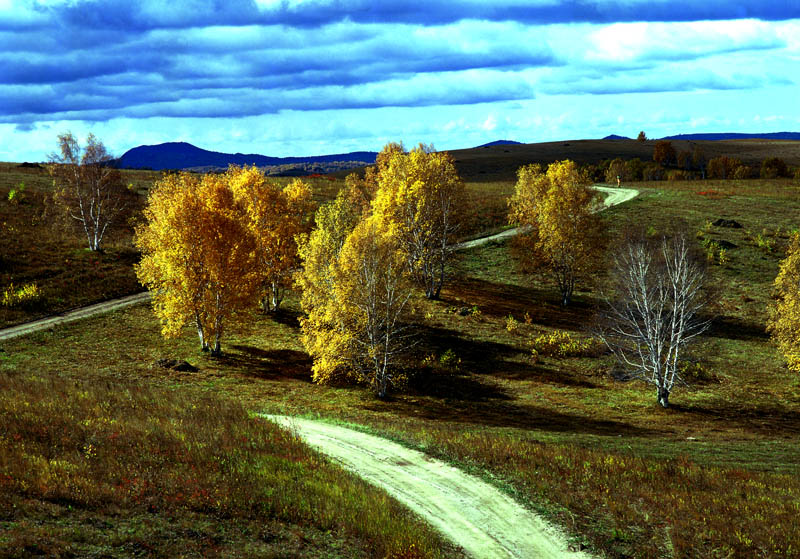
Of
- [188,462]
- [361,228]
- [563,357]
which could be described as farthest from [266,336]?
[188,462]

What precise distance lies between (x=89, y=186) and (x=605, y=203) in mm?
80044

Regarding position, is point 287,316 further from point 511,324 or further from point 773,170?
point 773,170

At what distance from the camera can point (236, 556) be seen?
14930 mm

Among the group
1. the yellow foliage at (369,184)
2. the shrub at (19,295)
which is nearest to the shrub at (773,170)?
the yellow foliage at (369,184)

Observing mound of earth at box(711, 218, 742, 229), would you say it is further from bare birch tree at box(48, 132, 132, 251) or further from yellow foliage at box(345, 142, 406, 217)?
bare birch tree at box(48, 132, 132, 251)

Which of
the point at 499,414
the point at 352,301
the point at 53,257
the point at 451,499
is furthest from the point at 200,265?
the point at 451,499

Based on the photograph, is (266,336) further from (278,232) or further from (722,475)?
(722,475)

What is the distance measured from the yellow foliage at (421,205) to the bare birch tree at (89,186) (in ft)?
113

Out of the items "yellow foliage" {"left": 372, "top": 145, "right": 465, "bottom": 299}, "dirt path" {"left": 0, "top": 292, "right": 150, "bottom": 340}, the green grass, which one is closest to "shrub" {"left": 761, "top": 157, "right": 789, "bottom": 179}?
"yellow foliage" {"left": 372, "top": 145, "right": 465, "bottom": 299}

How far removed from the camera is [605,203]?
107 m

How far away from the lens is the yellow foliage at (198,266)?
46.5 m

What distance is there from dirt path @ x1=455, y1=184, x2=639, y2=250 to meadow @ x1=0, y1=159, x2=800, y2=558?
19298 millimetres

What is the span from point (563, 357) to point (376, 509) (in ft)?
129

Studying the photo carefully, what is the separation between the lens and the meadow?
16859 mm
